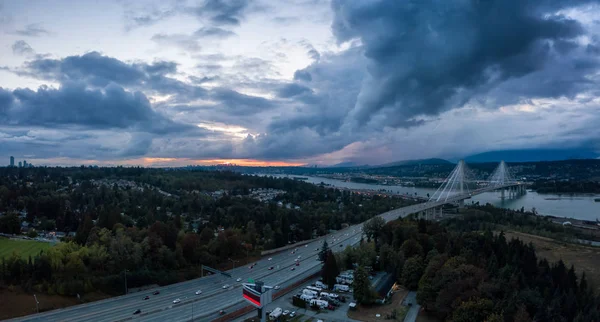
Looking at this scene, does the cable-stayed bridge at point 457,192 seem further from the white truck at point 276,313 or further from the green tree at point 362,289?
the white truck at point 276,313

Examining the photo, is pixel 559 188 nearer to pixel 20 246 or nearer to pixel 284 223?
pixel 284 223

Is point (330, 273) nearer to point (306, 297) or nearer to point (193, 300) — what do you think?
point (306, 297)

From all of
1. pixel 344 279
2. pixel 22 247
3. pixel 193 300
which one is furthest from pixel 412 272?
pixel 22 247

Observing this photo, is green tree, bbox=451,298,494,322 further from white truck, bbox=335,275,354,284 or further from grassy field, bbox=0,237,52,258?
grassy field, bbox=0,237,52,258

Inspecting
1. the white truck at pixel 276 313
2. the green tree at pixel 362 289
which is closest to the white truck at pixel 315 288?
the green tree at pixel 362 289

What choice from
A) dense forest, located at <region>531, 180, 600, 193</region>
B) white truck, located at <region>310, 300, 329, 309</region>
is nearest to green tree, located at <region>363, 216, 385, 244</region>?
white truck, located at <region>310, 300, 329, 309</region>

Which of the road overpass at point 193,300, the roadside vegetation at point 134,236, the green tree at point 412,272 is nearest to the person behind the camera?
the road overpass at point 193,300
